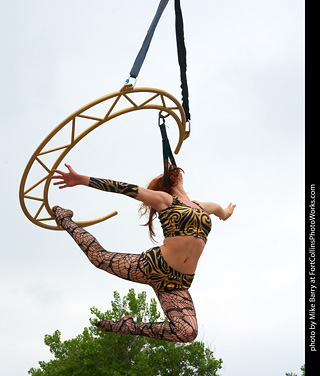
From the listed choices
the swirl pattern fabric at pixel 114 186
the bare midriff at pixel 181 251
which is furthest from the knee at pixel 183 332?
the swirl pattern fabric at pixel 114 186

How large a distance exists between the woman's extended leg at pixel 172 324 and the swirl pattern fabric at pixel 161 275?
7 cm

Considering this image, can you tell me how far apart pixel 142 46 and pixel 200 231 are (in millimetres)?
2056

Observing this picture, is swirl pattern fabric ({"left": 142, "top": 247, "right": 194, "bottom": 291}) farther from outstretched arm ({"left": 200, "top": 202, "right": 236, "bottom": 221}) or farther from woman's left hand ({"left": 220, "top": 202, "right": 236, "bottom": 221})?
woman's left hand ({"left": 220, "top": 202, "right": 236, "bottom": 221})

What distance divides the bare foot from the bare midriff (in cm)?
130

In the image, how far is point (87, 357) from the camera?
1530 centimetres

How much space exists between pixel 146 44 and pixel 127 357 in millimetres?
10949

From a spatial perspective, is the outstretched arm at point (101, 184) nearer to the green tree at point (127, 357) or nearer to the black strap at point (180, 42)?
the black strap at point (180, 42)

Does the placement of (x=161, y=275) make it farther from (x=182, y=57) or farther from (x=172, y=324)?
(x=182, y=57)

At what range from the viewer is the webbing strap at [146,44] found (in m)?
6.17

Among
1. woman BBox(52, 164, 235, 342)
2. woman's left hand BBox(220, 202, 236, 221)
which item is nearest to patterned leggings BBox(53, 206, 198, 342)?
woman BBox(52, 164, 235, 342)

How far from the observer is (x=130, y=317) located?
20.6ft

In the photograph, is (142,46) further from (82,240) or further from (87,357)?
(87,357)
